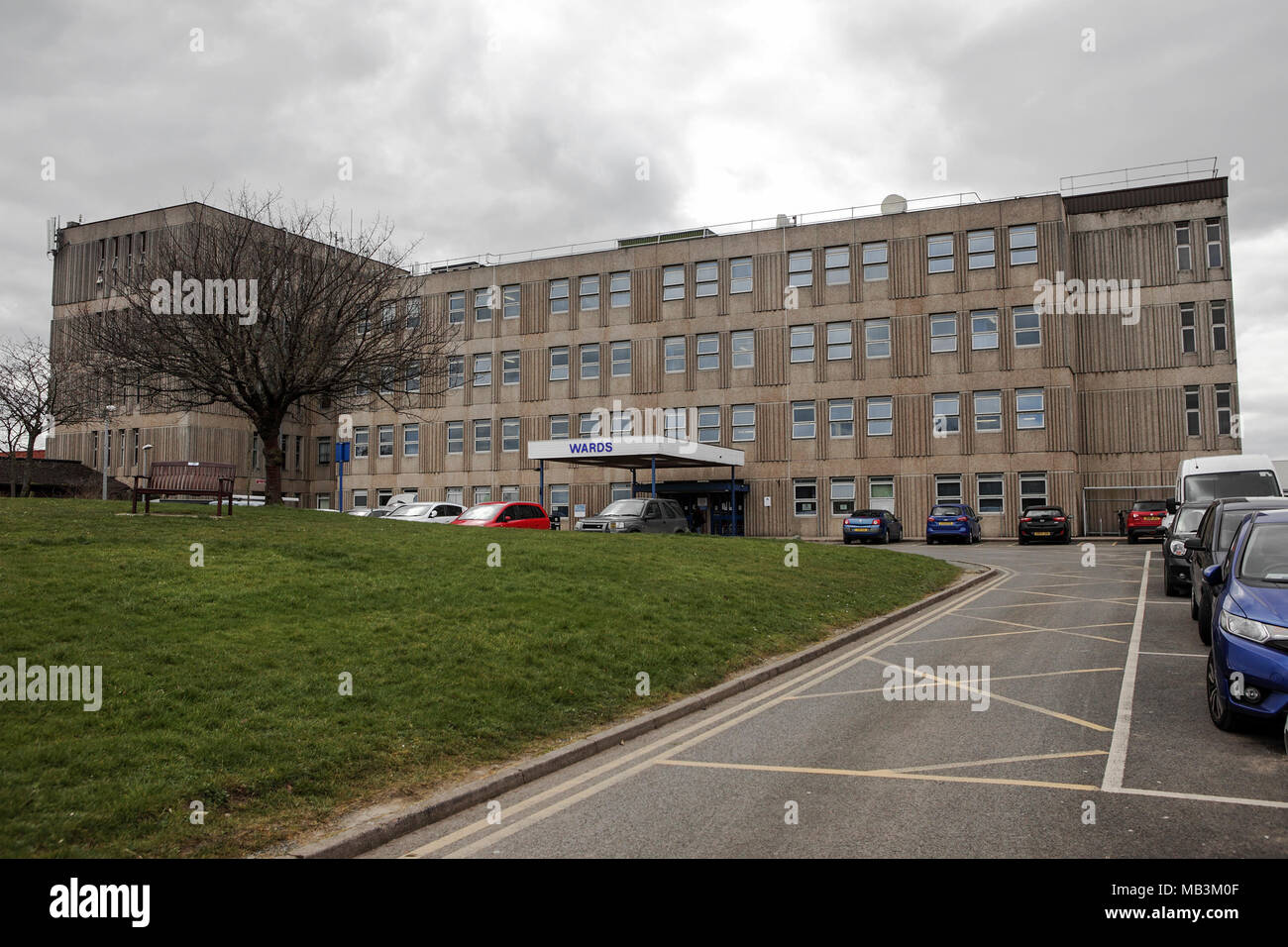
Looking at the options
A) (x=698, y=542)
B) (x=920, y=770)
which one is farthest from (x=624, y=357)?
(x=920, y=770)

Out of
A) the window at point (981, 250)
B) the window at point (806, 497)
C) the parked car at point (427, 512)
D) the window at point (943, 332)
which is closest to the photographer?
the parked car at point (427, 512)

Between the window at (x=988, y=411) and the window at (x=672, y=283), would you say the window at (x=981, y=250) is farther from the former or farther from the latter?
the window at (x=672, y=283)

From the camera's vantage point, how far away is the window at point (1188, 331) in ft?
139

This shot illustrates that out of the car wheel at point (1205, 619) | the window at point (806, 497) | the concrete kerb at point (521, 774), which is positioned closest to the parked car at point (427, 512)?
the concrete kerb at point (521, 774)

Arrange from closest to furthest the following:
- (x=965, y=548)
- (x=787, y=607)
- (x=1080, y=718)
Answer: (x=1080, y=718) < (x=787, y=607) < (x=965, y=548)

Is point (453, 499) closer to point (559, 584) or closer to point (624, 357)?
point (624, 357)

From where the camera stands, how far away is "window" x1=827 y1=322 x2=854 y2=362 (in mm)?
44406

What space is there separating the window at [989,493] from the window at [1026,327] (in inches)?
242

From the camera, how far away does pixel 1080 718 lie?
802 centimetres

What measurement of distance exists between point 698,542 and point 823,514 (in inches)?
988

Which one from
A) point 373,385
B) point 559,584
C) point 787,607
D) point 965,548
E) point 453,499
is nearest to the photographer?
point 559,584

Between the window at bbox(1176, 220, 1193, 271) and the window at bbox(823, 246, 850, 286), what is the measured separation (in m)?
15.0

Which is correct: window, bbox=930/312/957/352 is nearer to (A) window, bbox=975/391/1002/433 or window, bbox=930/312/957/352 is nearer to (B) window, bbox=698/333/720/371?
(A) window, bbox=975/391/1002/433

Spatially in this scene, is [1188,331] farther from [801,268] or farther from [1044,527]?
[801,268]
